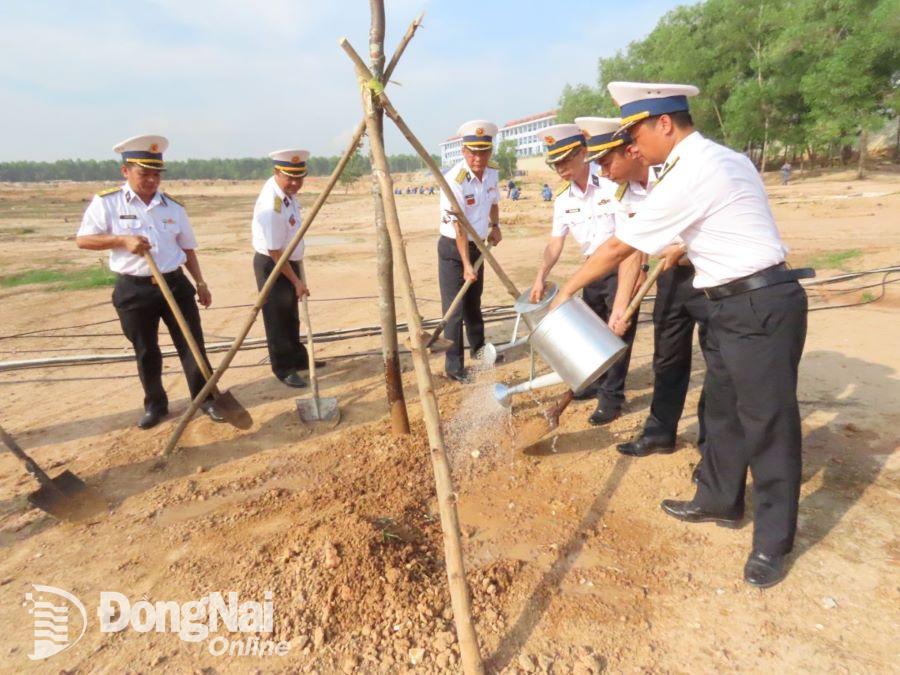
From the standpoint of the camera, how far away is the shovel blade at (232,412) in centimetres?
394

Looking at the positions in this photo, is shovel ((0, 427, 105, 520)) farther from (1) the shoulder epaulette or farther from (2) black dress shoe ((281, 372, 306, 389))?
(1) the shoulder epaulette

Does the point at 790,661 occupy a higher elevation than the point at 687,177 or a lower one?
lower

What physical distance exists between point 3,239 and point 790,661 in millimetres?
24496

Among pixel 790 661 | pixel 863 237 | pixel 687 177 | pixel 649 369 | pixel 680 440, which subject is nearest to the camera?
pixel 790 661

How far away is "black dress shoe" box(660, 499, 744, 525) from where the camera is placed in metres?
2.86

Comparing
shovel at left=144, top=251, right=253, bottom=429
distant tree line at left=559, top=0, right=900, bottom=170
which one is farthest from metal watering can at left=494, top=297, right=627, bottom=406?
distant tree line at left=559, top=0, right=900, bottom=170

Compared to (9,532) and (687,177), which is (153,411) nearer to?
(9,532)

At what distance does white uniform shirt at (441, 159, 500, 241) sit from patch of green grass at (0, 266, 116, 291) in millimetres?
7905

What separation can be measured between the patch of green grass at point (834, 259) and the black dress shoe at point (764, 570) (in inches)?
316

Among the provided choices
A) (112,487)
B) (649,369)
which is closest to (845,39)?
(649,369)

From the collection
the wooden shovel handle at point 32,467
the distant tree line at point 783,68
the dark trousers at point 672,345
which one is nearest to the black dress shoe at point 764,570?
the dark trousers at point 672,345

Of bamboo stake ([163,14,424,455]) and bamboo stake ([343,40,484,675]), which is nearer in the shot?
bamboo stake ([343,40,484,675])

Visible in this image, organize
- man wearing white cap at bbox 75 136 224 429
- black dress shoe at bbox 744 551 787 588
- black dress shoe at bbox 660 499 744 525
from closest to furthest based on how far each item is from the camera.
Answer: black dress shoe at bbox 744 551 787 588
black dress shoe at bbox 660 499 744 525
man wearing white cap at bbox 75 136 224 429

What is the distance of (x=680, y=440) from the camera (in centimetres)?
376
